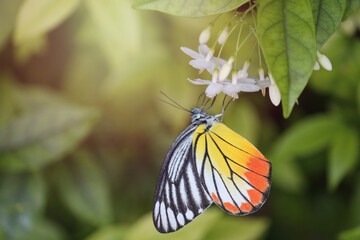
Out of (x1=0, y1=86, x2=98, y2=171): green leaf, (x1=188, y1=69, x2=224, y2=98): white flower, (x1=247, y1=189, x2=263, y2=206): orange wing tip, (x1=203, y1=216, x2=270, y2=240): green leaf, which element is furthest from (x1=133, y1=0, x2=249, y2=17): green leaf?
(x1=203, y1=216, x2=270, y2=240): green leaf

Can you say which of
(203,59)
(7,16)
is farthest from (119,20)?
(203,59)

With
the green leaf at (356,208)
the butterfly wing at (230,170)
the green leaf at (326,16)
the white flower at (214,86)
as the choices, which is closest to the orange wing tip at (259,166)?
the butterfly wing at (230,170)

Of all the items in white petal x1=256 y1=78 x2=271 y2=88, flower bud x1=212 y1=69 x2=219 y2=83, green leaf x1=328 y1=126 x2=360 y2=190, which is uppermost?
flower bud x1=212 y1=69 x2=219 y2=83

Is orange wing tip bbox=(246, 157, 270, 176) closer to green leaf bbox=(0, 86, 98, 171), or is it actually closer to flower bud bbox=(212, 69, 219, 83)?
flower bud bbox=(212, 69, 219, 83)

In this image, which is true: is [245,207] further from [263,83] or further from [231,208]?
[263,83]

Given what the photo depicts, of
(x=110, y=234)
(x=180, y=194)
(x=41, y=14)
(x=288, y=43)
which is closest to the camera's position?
(x=288, y=43)

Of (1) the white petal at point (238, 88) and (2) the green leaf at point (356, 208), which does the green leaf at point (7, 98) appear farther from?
(2) the green leaf at point (356, 208)

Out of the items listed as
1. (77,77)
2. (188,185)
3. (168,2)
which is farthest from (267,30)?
→ (77,77)
